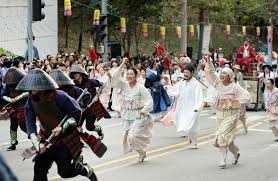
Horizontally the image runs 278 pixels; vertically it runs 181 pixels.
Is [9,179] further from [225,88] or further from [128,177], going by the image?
[225,88]

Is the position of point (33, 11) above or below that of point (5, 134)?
above

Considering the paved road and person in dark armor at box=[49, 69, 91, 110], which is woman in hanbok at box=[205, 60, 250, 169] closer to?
the paved road

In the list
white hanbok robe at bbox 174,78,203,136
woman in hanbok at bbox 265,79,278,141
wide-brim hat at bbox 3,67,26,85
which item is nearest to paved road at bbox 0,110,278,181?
woman in hanbok at bbox 265,79,278,141

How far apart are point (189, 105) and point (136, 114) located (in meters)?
2.62

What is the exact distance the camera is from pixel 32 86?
6637mm

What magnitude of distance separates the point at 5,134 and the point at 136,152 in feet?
13.2

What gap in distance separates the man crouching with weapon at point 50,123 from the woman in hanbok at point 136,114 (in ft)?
12.2

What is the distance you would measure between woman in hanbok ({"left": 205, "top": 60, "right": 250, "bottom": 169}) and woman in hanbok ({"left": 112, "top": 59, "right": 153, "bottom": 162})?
116 cm

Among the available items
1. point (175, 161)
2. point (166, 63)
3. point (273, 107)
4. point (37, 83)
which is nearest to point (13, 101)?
point (175, 161)

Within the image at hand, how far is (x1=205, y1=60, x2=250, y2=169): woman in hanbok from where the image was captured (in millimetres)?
10508

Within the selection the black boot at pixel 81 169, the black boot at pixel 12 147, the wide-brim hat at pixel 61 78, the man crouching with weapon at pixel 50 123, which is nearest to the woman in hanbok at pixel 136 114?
the black boot at pixel 12 147

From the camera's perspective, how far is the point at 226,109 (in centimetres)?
1068

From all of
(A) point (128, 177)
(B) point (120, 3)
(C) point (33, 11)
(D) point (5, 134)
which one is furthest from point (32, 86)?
(B) point (120, 3)

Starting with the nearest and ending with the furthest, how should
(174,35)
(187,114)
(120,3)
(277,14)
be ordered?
(187,114) < (120,3) < (174,35) < (277,14)
